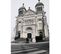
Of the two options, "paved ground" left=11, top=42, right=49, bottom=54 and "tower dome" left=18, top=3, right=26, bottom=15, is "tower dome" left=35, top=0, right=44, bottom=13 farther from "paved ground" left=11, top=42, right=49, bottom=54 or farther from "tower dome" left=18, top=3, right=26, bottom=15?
"paved ground" left=11, top=42, right=49, bottom=54

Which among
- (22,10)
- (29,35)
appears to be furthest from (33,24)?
(22,10)

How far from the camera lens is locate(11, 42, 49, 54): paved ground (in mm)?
1722

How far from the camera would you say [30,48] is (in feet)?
5.70

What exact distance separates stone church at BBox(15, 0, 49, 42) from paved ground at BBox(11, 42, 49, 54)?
0.09 m

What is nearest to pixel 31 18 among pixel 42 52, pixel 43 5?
pixel 43 5

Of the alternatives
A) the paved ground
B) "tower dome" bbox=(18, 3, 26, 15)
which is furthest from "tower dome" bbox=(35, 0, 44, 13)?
the paved ground

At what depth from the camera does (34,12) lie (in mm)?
1783

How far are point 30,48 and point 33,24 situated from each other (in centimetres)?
35

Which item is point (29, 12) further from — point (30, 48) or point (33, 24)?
point (30, 48)

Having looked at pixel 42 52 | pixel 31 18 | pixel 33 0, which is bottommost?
pixel 42 52
